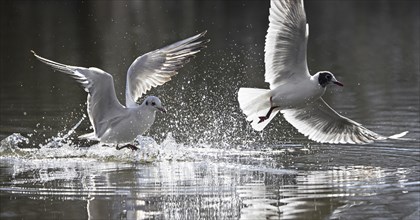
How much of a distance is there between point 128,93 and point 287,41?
1.81m

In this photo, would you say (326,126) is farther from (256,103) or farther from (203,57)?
(203,57)

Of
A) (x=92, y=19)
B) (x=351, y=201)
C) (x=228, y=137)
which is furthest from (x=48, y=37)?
(x=351, y=201)

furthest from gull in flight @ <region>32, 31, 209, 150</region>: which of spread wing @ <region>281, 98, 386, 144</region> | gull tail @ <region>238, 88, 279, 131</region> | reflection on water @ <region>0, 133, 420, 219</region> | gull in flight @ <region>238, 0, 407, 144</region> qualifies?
spread wing @ <region>281, 98, 386, 144</region>

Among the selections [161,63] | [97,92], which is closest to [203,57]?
[161,63]

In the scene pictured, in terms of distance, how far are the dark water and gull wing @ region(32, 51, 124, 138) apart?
0.46 metres

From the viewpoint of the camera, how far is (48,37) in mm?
25641

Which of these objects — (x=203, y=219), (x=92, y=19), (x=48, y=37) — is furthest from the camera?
Result: (x=92, y=19)

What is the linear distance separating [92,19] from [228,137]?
756 inches

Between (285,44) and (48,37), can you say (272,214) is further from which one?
(48,37)

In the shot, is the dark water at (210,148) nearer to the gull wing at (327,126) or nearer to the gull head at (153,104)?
the gull wing at (327,126)

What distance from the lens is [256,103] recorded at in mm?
11102

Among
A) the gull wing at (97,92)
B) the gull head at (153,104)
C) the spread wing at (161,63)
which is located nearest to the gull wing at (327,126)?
the spread wing at (161,63)

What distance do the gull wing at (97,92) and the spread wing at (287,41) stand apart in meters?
1.71

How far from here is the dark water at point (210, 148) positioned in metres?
8.47
